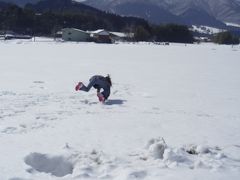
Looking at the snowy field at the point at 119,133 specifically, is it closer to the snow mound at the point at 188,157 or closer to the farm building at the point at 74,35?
the snow mound at the point at 188,157

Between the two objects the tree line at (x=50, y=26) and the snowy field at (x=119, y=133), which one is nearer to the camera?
the snowy field at (x=119, y=133)

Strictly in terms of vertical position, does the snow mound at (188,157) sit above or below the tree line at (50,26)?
below

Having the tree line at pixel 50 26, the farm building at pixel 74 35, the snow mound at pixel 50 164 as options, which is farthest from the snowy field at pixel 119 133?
the tree line at pixel 50 26

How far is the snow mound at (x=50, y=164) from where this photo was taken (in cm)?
636

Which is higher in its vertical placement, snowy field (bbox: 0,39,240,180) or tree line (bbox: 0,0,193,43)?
tree line (bbox: 0,0,193,43)

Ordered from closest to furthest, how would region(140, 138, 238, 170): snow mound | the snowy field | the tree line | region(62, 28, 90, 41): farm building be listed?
the snowy field, region(140, 138, 238, 170): snow mound, region(62, 28, 90, 41): farm building, the tree line

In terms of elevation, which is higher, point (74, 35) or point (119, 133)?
point (119, 133)

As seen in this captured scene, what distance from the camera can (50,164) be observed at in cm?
652

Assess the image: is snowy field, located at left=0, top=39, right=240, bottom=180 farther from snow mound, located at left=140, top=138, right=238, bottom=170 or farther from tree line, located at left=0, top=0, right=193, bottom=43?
tree line, located at left=0, top=0, right=193, bottom=43

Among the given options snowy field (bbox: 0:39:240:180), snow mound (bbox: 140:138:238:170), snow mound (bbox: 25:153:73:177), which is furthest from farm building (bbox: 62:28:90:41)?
snow mound (bbox: 25:153:73:177)

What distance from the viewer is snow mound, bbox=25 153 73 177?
6.36 meters

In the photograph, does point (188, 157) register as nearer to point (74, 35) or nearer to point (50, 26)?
point (74, 35)

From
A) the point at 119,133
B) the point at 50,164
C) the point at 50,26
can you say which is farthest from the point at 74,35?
the point at 50,164

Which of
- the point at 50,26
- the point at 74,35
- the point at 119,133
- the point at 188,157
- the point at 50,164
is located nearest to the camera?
the point at 50,164
